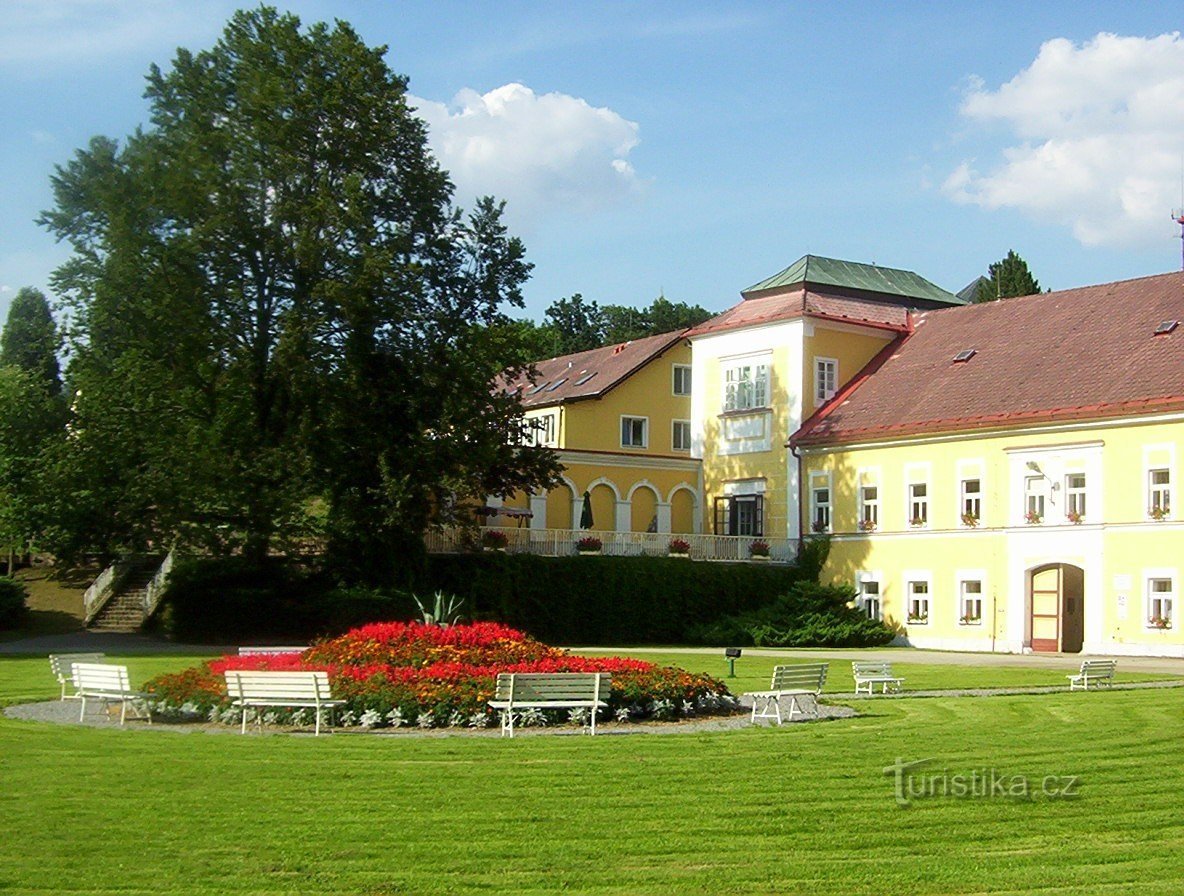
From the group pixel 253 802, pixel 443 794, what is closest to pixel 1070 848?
pixel 443 794

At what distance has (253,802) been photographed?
12750 millimetres

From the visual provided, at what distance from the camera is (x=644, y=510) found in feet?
193

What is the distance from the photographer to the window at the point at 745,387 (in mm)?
55656

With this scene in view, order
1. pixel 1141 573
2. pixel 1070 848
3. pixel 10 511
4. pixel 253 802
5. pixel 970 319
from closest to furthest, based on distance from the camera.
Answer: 1. pixel 1070 848
2. pixel 253 802
3. pixel 1141 573
4. pixel 10 511
5. pixel 970 319

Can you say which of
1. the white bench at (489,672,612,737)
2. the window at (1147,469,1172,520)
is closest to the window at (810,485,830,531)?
the window at (1147,469,1172,520)

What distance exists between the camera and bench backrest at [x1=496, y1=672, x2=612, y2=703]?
18734 mm

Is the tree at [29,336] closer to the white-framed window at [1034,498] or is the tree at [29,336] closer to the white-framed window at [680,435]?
the white-framed window at [680,435]

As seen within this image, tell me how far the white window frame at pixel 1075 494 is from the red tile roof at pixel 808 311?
41.7 feet

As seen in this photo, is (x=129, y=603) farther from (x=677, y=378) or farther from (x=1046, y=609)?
(x=1046, y=609)

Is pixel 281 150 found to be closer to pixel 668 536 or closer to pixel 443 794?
pixel 668 536

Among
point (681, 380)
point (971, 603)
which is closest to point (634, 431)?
point (681, 380)

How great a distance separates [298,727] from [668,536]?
32.7 m

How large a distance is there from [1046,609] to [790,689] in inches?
1036

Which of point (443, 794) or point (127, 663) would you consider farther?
point (127, 663)
